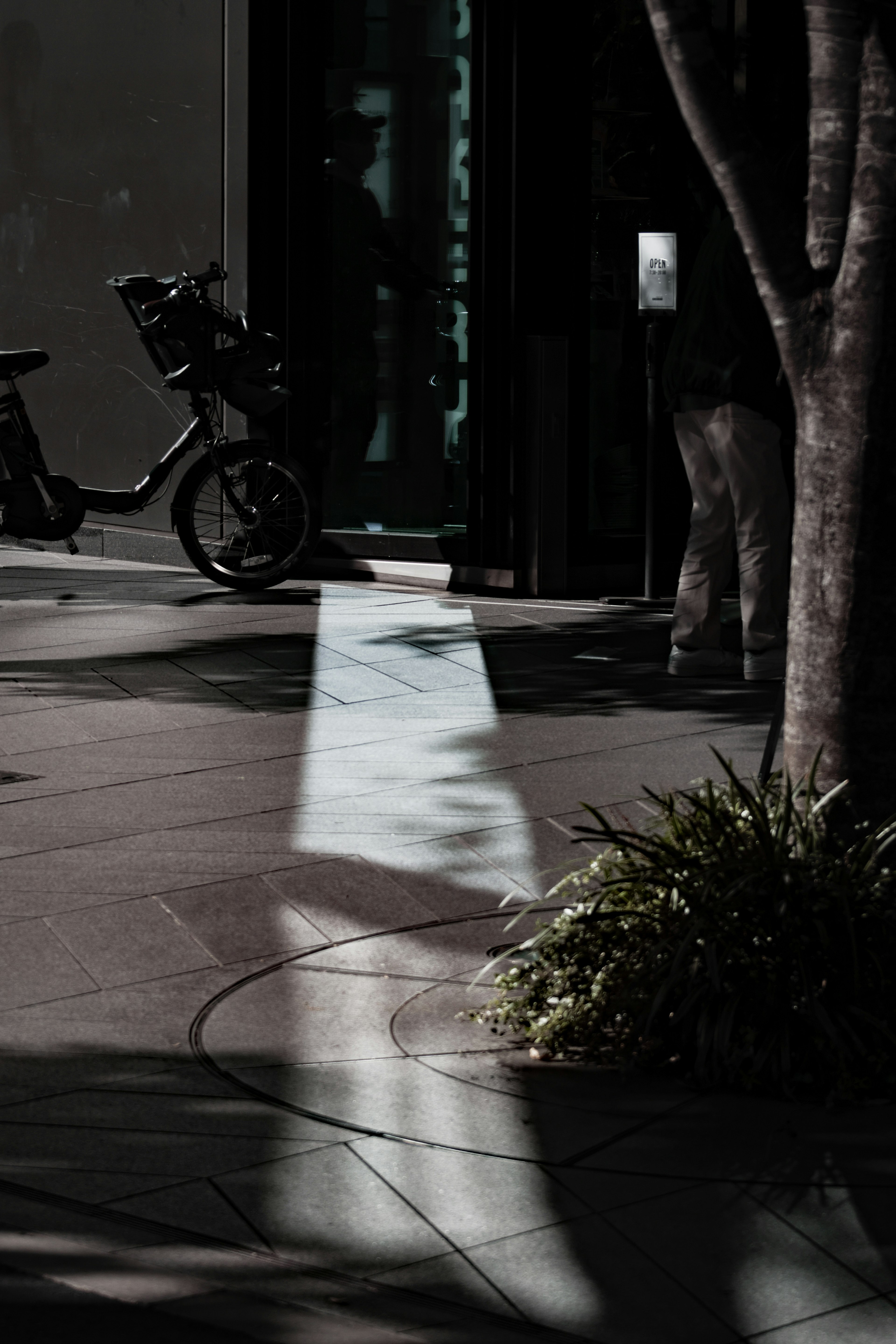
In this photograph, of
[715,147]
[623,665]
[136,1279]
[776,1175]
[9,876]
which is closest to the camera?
[136,1279]

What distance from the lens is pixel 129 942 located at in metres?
4.91

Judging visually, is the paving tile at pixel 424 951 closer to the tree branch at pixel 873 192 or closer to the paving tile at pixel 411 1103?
the paving tile at pixel 411 1103

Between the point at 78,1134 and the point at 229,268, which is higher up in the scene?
the point at 229,268

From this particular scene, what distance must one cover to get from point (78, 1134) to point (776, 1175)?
127 centimetres

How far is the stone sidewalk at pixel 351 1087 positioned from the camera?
3.10 metres

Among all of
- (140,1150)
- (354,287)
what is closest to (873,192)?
(140,1150)

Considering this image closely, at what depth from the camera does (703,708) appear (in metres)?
7.80

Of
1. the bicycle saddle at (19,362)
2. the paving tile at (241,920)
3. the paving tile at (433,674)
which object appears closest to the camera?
the paving tile at (241,920)

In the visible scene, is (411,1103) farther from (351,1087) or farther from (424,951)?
(424,951)

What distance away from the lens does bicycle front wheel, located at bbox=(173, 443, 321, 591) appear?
1081 cm

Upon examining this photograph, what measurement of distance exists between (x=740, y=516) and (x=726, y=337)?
2.37 ft

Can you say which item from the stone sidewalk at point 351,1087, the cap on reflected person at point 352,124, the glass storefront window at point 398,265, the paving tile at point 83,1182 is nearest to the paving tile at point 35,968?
the stone sidewalk at point 351,1087

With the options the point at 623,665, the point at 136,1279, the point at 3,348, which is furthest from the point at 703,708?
the point at 3,348

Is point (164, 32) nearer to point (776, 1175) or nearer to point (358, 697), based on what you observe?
point (358, 697)
